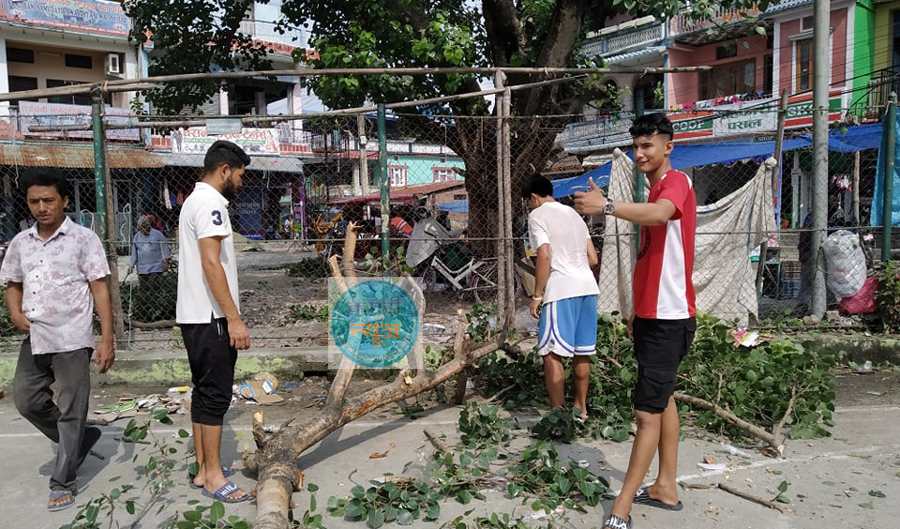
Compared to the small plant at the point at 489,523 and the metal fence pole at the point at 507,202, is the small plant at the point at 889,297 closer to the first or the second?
the metal fence pole at the point at 507,202

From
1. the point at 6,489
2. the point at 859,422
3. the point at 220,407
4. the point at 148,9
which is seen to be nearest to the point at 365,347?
the point at 220,407

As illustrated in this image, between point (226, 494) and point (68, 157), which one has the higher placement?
point (68, 157)

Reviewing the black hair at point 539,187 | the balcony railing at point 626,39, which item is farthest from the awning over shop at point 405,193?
the black hair at point 539,187

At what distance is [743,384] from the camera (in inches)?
180

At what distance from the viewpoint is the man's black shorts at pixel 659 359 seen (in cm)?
313

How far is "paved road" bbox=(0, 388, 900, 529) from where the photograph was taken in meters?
3.29

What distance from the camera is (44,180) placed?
Answer: 3.54 meters

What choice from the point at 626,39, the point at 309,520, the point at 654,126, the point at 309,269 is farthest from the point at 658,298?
the point at 626,39

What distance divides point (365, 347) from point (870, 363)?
4586 millimetres

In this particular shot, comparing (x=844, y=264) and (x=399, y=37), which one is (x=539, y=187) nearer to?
(x=844, y=264)

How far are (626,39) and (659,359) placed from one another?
2464 centimetres

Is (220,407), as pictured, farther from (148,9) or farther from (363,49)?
(148,9)

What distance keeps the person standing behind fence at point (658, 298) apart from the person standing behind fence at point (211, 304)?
1810 millimetres

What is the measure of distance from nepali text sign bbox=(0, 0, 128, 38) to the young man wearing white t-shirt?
70.2 feet
